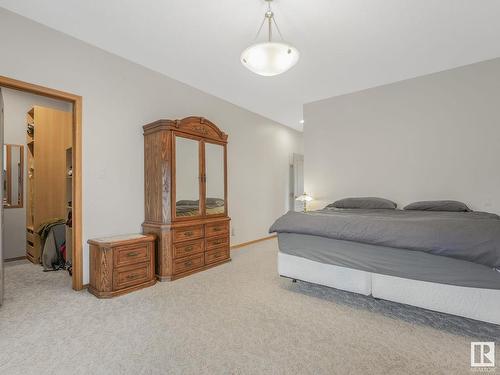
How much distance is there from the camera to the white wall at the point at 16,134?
391cm

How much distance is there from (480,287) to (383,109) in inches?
124

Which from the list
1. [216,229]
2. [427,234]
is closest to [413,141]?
[427,234]

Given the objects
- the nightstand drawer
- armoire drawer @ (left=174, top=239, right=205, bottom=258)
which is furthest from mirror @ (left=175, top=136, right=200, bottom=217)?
the nightstand drawer

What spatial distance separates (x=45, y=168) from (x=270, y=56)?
3.82 meters

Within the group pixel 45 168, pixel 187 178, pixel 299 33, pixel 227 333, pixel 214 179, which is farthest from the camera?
pixel 45 168

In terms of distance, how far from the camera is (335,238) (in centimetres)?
245

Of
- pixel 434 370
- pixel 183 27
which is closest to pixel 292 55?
pixel 183 27

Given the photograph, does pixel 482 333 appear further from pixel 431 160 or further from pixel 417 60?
pixel 417 60

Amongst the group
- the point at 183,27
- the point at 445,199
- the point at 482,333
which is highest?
the point at 183,27

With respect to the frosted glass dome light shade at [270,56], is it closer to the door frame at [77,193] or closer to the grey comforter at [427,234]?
the grey comforter at [427,234]

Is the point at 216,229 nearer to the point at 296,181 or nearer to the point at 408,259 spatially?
the point at 408,259

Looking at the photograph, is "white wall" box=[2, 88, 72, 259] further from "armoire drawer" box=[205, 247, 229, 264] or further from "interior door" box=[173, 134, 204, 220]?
"armoire drawer" box=[205, 247, 229, 264]

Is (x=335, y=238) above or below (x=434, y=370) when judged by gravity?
above

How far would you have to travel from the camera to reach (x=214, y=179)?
3797mm
